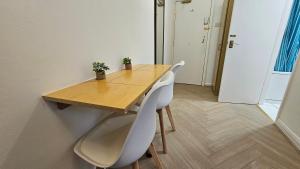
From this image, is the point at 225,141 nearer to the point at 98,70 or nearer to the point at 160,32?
the point at 98,70

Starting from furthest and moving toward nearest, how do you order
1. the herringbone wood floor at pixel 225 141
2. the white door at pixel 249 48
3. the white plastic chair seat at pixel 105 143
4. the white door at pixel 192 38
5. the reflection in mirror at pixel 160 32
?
the white door at pixel 192 38, the reflection in mirror at pixel 160 32, the white door at pixel 249 48, the herringbone wood floor at pixel 225 141, the white plastic chair seat at pixel 105 143

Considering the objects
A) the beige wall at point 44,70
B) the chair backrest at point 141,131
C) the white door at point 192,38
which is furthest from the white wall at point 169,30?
the chair backrest at point 141,131

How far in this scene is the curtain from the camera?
2445 mm

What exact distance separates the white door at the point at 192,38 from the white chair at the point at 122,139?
2.95 metres

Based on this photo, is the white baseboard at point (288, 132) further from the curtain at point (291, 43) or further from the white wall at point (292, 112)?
the curtain at point (291, 43)

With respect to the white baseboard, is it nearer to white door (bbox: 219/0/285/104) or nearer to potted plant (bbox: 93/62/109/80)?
white door (bbox: 219/0/285/104)

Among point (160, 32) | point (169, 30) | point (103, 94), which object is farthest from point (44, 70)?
point (169, 30)

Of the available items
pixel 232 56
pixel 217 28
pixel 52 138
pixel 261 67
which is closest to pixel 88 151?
pixel 52 138

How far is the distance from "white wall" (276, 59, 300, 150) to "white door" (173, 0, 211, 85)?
1.89 m

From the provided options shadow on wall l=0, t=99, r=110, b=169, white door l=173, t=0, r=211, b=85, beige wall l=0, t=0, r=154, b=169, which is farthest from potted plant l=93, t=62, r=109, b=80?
white door l=173, t=0, r=211, b=85

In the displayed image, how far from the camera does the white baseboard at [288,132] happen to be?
1716 mm

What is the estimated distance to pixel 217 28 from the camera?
3.38 m

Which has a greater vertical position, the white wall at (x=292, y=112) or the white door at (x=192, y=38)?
the white door at (x=192, y=38)

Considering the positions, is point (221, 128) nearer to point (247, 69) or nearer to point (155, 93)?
point (247, 69)
